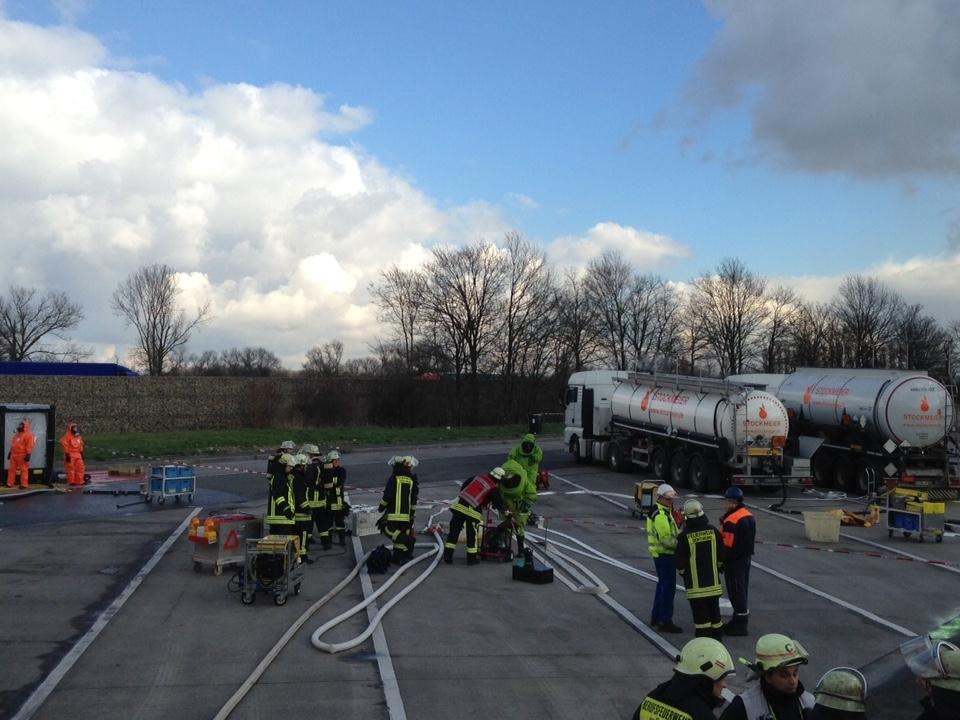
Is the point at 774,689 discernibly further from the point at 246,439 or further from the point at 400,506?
the point at 246,439

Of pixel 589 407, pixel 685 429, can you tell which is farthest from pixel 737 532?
pixel 589 407

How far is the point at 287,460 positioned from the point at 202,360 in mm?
81911

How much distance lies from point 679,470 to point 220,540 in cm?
1608

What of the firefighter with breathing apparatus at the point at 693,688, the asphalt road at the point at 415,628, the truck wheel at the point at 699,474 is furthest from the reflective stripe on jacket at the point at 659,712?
the truck wheel at the point at 699,474

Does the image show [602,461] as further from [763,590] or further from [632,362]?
[632,362]

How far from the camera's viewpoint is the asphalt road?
7.48m

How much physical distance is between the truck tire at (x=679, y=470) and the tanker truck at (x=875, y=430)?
350cm

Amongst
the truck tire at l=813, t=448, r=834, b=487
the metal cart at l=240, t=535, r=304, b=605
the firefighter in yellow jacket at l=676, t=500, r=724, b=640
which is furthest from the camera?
the truck tire at l=813, t=448, r=834, b=487

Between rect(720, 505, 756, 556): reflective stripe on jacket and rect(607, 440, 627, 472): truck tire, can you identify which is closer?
rect(720, 505, 756, 556): reflective stripe on jacket

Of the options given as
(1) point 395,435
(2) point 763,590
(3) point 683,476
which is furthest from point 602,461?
(2) point 763,590

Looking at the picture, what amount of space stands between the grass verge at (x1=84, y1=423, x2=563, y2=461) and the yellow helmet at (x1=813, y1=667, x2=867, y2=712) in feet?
103

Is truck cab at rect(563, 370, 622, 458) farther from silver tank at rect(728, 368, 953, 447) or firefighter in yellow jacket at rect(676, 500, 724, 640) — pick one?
firefighter in yellow jacket at rect(676, 500, 724, 640)

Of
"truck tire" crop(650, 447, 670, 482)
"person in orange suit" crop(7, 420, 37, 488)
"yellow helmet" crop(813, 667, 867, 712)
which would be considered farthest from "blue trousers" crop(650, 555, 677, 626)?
"person in orange suit" crop(7, 420, 37, 488)

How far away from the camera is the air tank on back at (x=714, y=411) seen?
77.1 feet
